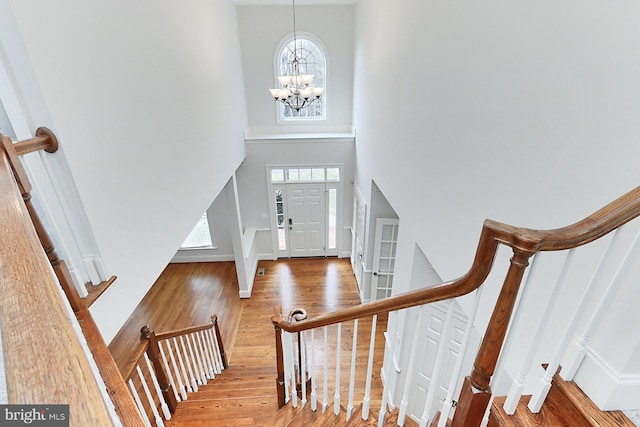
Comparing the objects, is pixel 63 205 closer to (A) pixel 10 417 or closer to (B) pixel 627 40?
(A) pixel 10 417

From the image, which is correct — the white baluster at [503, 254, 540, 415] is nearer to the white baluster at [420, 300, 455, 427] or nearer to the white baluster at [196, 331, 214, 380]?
the white baluster at [420, 300, 455, 427]

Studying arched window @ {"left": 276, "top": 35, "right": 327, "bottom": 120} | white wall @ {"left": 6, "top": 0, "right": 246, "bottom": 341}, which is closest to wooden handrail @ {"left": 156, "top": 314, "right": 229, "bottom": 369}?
white wall @ {"left": 6, "top": 0, "right": 246, "bottom": 341}

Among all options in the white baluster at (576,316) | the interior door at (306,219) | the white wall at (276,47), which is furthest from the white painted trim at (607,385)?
the white wall at (276,47)

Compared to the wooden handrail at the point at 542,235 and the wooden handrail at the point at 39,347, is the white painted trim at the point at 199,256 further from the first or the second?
the wooden handrail at the point at 39,347

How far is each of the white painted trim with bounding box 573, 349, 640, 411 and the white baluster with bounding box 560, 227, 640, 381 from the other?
0.03m

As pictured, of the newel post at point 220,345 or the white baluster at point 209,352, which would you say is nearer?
the white baluster at point 209,352

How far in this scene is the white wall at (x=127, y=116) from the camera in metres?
1.50

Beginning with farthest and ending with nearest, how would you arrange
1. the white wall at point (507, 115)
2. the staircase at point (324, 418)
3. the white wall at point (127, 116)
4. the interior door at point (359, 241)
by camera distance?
the interior door at point (359, 241)
the staircase at point (324, 418)
the white wall at point (127, 116)
the white wall at point (507, 115)

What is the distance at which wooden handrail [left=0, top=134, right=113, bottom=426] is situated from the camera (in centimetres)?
35

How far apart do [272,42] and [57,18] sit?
4.67 meters

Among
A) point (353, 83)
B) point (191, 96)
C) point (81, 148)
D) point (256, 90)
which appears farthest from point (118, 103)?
point (353, 83)

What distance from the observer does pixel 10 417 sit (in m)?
0.34

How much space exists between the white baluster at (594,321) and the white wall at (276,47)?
5.66m

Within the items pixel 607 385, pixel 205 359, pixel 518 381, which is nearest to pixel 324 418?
pixel 518 381
